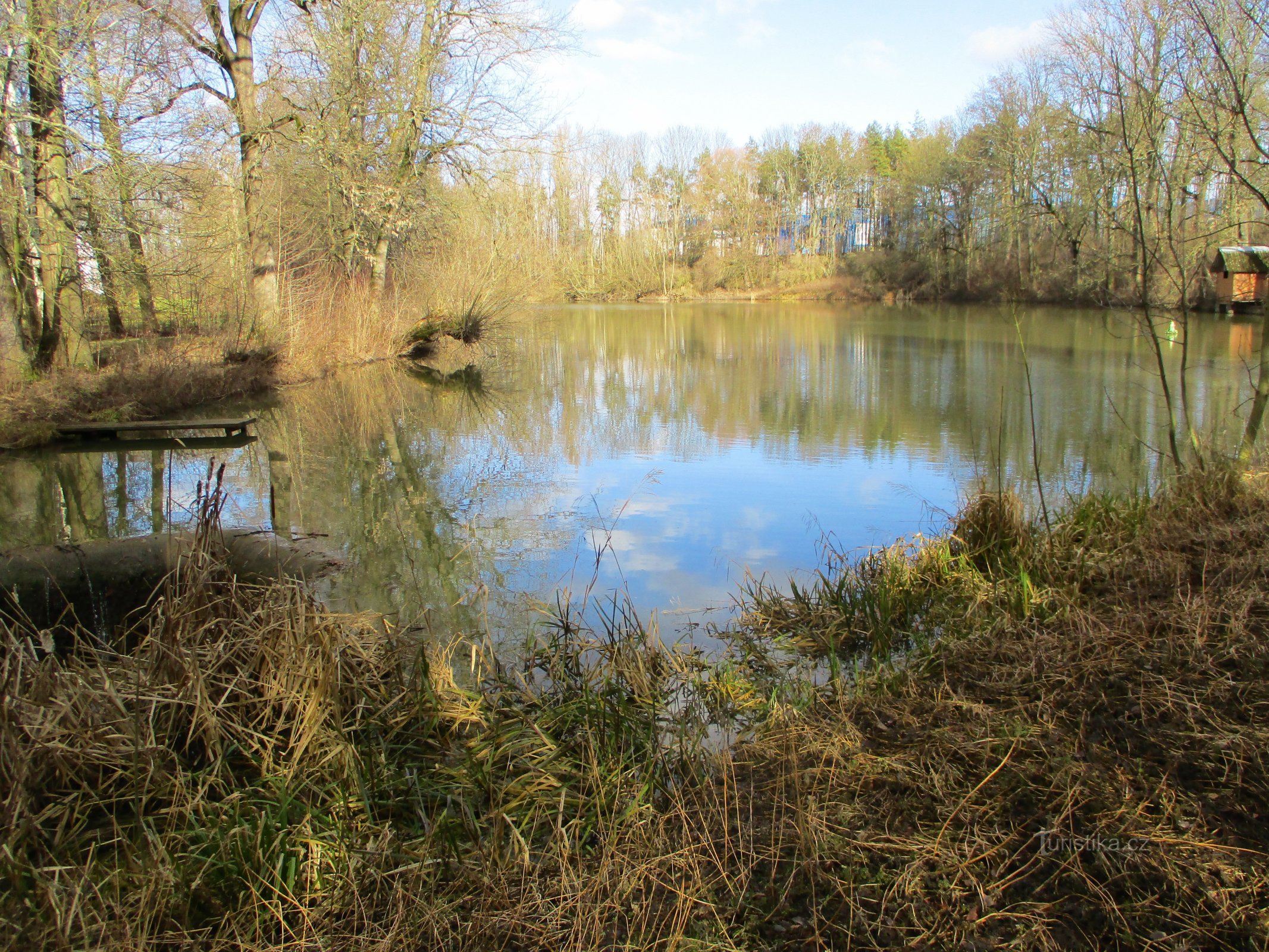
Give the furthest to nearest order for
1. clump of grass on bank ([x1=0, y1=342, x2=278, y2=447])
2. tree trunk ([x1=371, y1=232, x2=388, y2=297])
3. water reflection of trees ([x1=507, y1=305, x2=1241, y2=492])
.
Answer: tree trunk ([x1=371, y1=232, x2=388, y2=297])
clump of grass on bank ([x1=0, y1=342, x2=278, y2=447])
water reflection of trees ([x1=507, y1=305, x2=1241, y2=492])

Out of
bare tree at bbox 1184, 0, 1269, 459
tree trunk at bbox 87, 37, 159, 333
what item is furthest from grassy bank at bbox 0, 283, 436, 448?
bare tree at bbox 1184, 0, 1269, 459

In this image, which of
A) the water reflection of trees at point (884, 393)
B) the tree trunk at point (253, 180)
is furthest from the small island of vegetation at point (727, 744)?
the tree trunk at point (253, 180)

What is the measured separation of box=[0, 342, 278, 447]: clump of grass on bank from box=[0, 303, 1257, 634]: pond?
0.53 m

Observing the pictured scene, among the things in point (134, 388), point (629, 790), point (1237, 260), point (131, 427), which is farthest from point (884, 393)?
point (1237, 260)

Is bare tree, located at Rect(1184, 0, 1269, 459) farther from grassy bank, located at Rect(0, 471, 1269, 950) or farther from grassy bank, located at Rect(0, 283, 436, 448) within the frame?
grassy bank, located at Rect(0, 283, 436, 448)

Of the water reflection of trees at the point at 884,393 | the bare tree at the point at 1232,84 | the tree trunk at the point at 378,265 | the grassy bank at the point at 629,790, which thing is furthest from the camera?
the tree trunk at the point at 378,265

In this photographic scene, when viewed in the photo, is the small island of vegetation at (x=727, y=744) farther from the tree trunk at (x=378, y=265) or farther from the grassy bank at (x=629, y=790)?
the tree trunk at (x=378, y=265)

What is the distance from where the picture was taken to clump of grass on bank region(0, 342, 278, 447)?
10.4 meters

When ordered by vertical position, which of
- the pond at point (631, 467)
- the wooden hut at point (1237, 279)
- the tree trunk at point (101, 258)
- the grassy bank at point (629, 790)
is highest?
the wooden hut at point (1237, 279)

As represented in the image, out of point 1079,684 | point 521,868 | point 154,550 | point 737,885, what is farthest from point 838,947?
point 154,550

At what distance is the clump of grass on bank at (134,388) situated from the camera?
34.1 ft

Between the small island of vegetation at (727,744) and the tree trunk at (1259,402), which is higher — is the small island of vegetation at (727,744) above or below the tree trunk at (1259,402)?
below

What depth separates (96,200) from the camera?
1048 centimetres

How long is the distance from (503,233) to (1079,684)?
20734 mm
